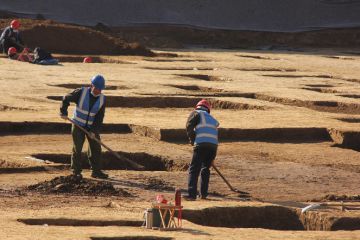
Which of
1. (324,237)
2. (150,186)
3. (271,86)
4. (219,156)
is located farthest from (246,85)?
(324,237)

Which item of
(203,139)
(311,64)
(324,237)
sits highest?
(311,64)

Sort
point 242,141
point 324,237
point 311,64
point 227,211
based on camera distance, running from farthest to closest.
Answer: point 311,64, point 242,141, point 227,211, point 324,237

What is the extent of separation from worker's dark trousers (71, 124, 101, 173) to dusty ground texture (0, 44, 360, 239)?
0.32 metres

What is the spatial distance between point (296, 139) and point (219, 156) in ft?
8.63

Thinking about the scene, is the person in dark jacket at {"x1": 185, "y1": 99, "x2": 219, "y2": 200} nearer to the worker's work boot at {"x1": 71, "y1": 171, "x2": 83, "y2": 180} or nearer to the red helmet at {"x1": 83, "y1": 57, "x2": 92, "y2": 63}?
the worker's work boot at {"x1": 71, "y1": 171, "x2": 83, "y2": 180}

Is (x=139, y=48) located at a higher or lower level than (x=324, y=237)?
higher

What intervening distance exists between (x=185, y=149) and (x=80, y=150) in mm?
3139

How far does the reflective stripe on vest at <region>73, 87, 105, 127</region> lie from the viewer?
15.8 metres

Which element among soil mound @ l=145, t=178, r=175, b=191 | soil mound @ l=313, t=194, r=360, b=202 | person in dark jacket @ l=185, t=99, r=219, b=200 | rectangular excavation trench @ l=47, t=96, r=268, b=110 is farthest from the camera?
rectangular excavation trench @ l=47, t=96, r=268, b=110

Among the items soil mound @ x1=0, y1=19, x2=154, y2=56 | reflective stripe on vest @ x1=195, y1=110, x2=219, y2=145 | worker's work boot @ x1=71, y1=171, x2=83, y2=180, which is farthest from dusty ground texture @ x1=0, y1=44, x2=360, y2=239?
soil mound @ x1=0, y1=19, x2=154, y2=56

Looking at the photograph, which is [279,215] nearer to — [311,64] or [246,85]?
[246,85]

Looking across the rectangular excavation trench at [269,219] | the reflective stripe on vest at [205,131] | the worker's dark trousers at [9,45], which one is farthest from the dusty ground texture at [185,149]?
the worker's dark trousers at [9,45]

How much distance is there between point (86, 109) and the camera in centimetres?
1585

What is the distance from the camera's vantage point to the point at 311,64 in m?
36.2
